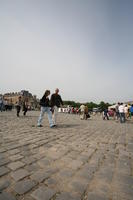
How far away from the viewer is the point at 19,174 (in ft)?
6.07

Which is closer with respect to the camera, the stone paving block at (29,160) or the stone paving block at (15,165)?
the stone paving block at (15,165)

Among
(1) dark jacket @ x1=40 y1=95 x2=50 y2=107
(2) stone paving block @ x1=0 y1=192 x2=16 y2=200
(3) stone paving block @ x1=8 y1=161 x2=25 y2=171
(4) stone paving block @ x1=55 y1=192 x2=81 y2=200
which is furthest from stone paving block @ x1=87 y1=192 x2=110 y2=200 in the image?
(1) dark jacket @ x1=40 y1=95 x2=50 y2=107

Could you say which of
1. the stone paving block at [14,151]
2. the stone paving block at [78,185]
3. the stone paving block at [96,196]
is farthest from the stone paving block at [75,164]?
the stone paving block at [14,151]

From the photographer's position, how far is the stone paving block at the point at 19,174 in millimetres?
1760

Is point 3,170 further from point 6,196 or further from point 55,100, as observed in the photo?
point 55,100

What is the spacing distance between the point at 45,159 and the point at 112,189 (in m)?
1.26

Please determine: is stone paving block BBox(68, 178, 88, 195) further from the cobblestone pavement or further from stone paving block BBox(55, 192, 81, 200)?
stone paving block BBox(55, 192, 81, 200)

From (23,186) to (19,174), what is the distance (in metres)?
0.30

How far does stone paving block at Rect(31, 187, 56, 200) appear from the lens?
1422mm

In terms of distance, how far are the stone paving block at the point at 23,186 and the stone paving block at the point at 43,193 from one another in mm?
107

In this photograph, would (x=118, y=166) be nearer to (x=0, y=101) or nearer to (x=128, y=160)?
(x=128, y=160)

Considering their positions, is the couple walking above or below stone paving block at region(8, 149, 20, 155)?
above

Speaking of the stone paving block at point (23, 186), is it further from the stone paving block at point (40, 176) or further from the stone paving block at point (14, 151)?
the stone paving block at point (14, 151)

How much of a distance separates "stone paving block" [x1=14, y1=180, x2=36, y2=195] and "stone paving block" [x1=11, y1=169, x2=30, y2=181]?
11 centimetres
